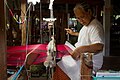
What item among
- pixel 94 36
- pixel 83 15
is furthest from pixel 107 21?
pixel 94 36

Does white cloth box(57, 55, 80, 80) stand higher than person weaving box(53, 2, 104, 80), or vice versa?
person weaving box(53, 2, 104, 80)

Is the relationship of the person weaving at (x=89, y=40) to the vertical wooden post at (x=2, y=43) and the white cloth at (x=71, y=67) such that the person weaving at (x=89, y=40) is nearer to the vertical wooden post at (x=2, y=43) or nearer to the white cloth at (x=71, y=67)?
the white cloth at (x=71, y=67)

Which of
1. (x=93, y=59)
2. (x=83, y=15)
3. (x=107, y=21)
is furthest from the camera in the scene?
(x=107, y=21)

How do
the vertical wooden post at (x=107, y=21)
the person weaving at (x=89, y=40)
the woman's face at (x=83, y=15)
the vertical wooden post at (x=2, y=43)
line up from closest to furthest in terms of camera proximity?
the vertical wooden post at (x=2, y=43) → the person weaving at (x=89, y=40) → the woman's face at (x=83, y=15) → the vertical wooden post at (x=107, y=21)

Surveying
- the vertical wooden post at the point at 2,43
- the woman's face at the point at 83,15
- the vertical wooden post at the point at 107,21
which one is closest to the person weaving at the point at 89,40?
the woman's face at the point at 83,15

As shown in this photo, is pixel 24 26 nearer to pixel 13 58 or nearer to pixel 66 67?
pixel 13 58

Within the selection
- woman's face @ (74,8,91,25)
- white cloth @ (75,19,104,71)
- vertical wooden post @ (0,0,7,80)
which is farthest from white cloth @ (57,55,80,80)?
vertical wooden post @ (0,0,7,80)

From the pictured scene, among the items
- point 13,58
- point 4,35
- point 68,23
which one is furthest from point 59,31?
point 4,35

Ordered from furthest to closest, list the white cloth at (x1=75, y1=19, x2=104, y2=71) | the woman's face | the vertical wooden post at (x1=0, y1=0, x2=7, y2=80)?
1. the woman's face
2. the white cloth at (x1=75, y1=19, x2=104, y2=71)
3. the vertical wooden post at (x1=0, y1=0, x2=7, y2=80)

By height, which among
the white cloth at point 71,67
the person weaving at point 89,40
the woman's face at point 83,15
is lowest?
the white cloth at point 71,67

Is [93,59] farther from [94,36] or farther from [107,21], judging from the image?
[107,21]

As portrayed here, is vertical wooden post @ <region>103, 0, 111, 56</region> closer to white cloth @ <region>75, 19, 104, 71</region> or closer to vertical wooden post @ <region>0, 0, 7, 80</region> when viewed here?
white cloth @ <region>75, 19, 104, 71</region>

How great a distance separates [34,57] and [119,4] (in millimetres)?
5742

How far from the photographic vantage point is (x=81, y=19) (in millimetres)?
2379
